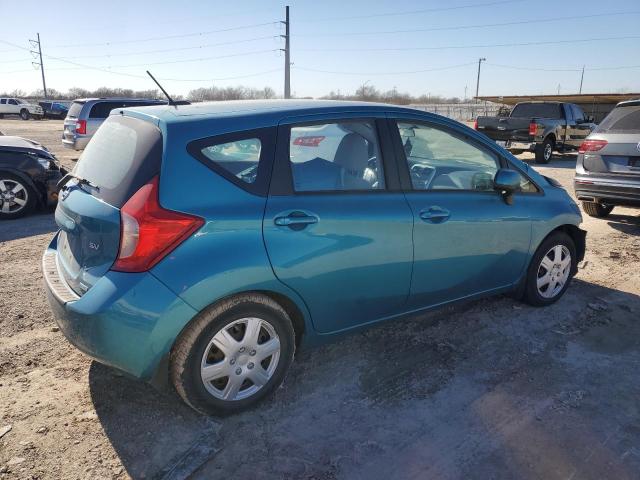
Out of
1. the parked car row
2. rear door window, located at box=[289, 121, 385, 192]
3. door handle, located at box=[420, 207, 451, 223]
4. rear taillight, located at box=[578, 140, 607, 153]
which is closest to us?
rear door window, located at box=[289, 121, 385, 192]

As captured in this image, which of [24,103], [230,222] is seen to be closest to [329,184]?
[230,222]

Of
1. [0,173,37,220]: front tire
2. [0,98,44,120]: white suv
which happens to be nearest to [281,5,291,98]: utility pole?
[0,98,44,120]: white suv

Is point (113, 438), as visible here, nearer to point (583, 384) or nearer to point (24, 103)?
point (583, 384)

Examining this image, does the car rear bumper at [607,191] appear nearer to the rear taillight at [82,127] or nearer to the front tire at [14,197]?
the front tire at [14,197]

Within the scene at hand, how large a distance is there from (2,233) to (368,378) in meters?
5.69

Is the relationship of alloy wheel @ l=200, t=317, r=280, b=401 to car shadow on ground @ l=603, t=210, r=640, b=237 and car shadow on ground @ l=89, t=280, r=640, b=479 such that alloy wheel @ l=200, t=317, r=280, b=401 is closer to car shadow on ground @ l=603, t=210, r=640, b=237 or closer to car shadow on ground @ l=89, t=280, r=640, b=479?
car shadow on ground @ l=89, t=280, r=640, b=479

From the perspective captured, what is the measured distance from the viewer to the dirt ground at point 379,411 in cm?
242

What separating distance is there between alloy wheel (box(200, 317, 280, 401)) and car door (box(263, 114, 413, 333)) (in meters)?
0.30

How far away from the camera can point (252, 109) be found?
2.86 metres

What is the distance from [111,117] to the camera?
3094mm

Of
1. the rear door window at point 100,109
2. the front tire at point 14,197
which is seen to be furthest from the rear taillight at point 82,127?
the front tire at point 14,197

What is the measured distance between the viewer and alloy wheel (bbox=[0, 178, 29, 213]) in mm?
7207

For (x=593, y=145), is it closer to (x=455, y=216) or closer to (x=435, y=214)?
(x=455, y=216)

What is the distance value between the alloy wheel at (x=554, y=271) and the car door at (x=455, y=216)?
38 cm
